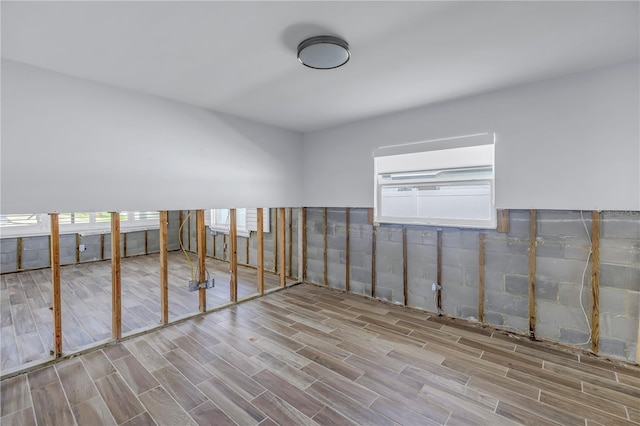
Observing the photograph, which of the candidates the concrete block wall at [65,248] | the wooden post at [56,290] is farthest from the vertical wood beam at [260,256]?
the concrete block wall at [65,248]

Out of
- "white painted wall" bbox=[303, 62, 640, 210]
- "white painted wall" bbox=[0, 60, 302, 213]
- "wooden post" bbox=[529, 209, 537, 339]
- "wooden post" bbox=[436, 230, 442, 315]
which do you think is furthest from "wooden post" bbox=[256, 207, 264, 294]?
"wooden post" bbox=[529, 209, 537, 339]

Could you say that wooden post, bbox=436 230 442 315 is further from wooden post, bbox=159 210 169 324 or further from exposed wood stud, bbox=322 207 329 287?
wooden post, bbox=159 210 169 324

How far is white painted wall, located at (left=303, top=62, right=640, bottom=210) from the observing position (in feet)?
7.52

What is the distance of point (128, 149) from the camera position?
276 centimetres

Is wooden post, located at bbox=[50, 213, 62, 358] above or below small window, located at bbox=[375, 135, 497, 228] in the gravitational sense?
below

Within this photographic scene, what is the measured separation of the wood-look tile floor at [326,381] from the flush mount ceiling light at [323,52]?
242 cm

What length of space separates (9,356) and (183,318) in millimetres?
1404

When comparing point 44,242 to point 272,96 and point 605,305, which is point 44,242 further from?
point 605,305

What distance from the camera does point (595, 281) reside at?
2.48 m

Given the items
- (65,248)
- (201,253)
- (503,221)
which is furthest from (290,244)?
(65,248)

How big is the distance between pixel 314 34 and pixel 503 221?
8.28 feet

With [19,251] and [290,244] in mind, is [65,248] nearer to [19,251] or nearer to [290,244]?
[19,251]

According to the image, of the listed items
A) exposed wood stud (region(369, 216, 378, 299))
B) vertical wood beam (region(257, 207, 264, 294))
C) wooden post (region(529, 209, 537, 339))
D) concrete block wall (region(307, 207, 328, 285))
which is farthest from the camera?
concrete block wall (region(307, 207, 328, 285))

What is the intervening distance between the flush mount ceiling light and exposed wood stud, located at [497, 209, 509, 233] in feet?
7.18
